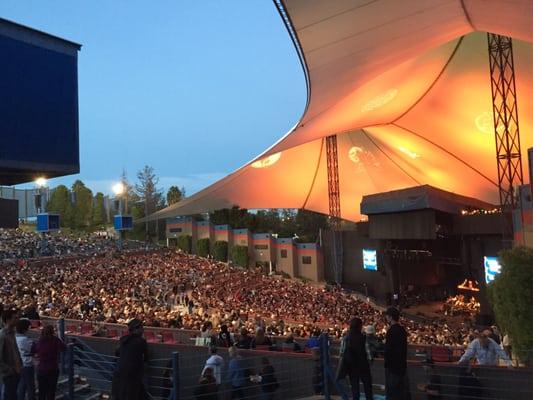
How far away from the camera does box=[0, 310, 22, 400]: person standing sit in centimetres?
484

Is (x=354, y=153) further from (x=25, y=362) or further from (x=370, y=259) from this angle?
(x=25, y=362)

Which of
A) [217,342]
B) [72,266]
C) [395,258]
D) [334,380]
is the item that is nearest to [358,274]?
[395,258]

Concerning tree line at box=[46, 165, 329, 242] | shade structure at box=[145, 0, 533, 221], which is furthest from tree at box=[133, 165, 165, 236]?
shade structure at box=[145, 0, 533, 221]

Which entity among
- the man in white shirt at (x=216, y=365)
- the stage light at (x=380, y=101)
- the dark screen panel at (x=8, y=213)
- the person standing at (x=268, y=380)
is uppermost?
the stage light at (x=380, y=101)

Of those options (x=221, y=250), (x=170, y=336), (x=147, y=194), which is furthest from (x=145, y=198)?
(x=170, y=336)

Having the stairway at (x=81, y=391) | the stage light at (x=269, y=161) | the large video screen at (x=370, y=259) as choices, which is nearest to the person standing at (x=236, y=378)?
the stairway at (x=81, y=391)

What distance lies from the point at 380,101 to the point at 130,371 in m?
20.8

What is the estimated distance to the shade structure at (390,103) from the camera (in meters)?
13.0

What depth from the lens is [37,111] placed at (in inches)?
243

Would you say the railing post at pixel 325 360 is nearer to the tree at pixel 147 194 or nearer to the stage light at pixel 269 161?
the stage light at pixel 269 161

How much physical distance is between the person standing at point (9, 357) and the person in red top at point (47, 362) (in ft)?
0.99

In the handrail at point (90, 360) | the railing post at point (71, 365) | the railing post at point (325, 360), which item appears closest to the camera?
the railing post at point (325, 360)

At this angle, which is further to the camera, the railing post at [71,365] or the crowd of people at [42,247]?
the crowd of people at [42,247]

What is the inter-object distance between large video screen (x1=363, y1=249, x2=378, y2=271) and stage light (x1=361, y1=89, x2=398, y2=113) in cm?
907
